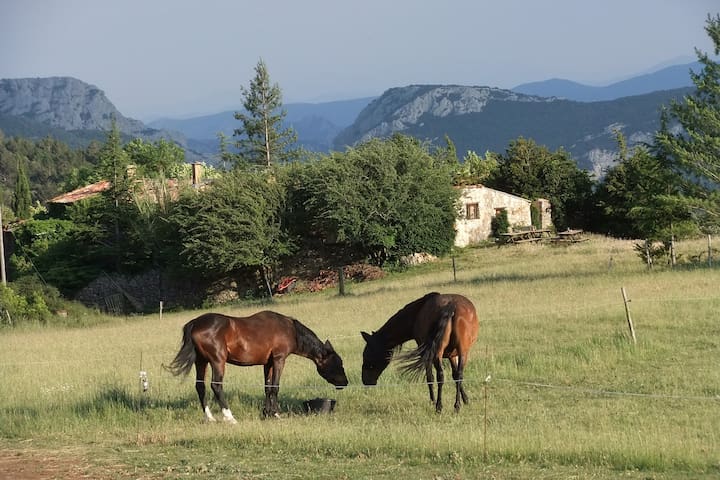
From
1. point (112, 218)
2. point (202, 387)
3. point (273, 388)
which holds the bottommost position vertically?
point (273, 388)

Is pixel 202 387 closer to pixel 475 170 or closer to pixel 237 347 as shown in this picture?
pixel 237 347

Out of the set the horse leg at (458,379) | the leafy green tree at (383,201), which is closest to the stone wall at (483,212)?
the leafy green tree at (383,201)

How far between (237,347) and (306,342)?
49.7 inches

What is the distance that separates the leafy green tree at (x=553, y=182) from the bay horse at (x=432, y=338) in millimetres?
49446

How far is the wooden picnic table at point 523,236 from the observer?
175 feet

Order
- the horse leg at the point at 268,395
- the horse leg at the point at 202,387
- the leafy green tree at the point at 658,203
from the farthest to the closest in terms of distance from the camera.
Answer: the leafy green tree at the point at 658,203 < the horse leg at the point at 268,395 < the horse leg at the point at 202,387

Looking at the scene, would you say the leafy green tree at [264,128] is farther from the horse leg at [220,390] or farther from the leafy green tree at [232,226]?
the horse leg at [220,390]

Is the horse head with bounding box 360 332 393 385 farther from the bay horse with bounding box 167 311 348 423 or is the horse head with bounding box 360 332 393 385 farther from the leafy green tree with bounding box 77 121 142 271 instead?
the leafy green tree with bounding box 77 121 142 271

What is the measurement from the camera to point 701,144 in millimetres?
28859

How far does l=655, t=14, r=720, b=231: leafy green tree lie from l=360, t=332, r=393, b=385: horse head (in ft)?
59.3

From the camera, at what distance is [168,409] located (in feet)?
45.0

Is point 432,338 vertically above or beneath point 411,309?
beneath

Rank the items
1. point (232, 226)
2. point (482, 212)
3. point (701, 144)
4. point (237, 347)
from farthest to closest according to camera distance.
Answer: point (482, 212) < point (232, 226) < point (701, 144) < point (237, 347)

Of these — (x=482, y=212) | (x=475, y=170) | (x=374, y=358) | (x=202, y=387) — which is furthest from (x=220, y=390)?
(x=475, y=170)
